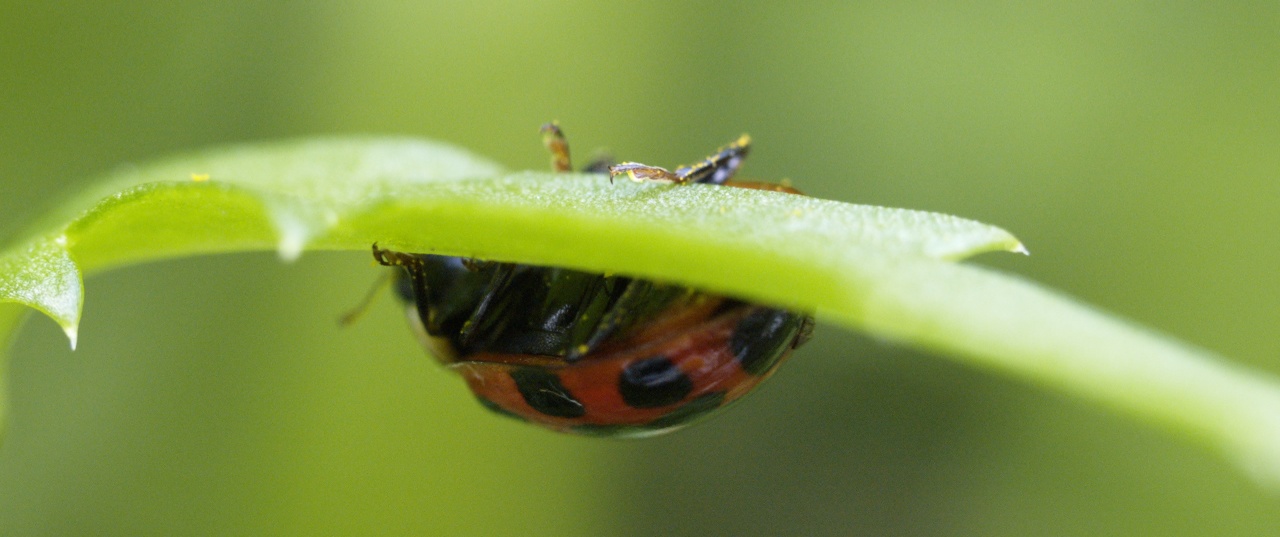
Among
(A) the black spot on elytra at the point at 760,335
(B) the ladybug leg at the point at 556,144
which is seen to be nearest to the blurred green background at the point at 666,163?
(B) the ladybug leg at the point at 556,144

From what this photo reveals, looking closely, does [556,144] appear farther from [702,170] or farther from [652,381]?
[652,381]

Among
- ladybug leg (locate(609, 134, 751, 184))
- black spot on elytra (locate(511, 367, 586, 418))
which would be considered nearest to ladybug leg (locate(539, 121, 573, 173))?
ladybug leg (locate(609, 134, 751, 184))

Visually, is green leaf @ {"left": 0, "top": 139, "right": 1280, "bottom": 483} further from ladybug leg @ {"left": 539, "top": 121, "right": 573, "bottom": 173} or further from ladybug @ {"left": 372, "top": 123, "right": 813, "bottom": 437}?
ladybug leg @ {"left": 539, "top": 121, "right": 573, "bottom": 173}

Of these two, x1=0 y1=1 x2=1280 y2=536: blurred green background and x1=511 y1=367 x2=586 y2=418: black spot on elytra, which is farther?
x1=0 y1=1 x2=1280 y2=536: blurred green background

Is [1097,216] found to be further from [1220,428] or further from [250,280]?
[1220,428]

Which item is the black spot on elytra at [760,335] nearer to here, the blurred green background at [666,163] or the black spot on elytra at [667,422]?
the black spot on elytra at [667,422]

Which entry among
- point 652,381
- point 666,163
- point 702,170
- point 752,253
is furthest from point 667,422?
point 666,163
